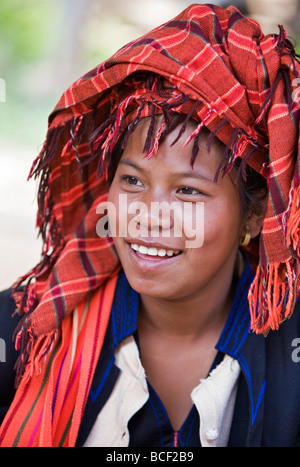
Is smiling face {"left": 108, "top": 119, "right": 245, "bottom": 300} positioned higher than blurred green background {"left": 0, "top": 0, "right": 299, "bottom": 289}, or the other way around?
blurred green background {"left": 0, "top": 0, "right": 299, "bottom": 289}

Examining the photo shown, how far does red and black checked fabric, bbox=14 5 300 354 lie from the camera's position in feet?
5.38

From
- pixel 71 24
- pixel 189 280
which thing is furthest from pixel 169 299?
pixel 71 24

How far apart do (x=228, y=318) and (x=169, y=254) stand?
0.39m

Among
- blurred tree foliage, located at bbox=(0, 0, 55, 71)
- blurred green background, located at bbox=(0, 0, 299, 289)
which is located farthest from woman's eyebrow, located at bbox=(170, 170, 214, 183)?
blurred tree foliage, located at bbox=(0, 0, 55, 71)

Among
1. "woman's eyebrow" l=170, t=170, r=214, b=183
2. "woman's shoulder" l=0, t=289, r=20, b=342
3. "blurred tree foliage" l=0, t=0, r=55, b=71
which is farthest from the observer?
"blurred tree foliage" l=0, t=0, r=55, b=71

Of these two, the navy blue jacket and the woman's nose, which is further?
the navy blue jacket

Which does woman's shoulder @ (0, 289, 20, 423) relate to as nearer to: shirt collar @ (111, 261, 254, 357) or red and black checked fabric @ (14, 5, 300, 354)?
red and black checked fabric @ (14, 5, 300, 354)

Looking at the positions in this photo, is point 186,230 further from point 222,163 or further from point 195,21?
point 195,21

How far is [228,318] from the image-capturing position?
2.04 m

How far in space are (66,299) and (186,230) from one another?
0.46m

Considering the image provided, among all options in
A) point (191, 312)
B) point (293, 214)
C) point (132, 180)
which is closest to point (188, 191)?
point (132, 180)

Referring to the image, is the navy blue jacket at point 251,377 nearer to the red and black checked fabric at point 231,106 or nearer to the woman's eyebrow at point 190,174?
the red and black checked fabric at point 231,106

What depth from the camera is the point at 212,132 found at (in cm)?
164

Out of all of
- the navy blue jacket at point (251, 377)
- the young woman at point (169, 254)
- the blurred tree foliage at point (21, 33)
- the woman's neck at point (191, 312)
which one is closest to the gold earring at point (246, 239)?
the young woman at point (169, 254)
